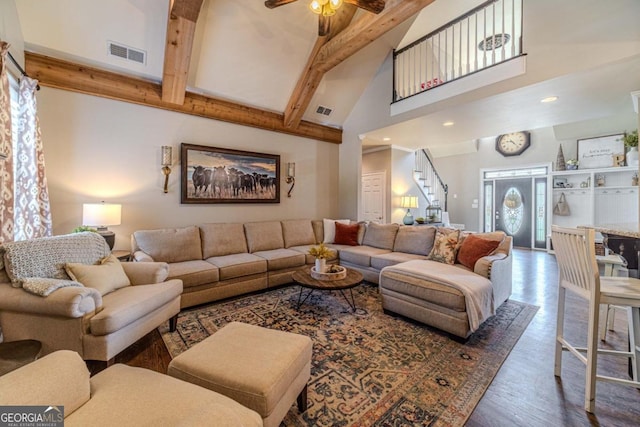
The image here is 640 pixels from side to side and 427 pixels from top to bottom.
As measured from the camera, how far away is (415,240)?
395 cm

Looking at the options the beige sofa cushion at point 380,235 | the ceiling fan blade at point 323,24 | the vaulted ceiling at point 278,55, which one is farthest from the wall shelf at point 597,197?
the ceiling fan blade at point 323,24

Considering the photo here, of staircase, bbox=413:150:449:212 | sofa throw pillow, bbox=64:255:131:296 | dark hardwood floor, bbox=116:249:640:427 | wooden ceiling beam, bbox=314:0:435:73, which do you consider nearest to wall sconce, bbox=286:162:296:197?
wooden ceiling beam, bbox=314:0:435:73

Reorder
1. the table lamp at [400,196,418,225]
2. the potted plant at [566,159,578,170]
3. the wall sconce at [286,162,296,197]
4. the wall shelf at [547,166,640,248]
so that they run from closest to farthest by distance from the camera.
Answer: the wall sconce at [286,162,296,197], the wall shelf at [547,166,640,248], the potted plant at [566,159,578,170], the table lamp at [400,196,418,225]

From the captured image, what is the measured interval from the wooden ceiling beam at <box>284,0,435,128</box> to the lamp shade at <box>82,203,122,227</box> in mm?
3009

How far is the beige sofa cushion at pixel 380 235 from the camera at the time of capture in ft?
14.1

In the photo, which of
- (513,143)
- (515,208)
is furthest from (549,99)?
(515,208)

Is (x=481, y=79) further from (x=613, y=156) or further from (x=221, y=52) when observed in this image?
(x=613, y=156)

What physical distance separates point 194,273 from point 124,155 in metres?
1.89

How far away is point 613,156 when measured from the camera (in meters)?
5.55

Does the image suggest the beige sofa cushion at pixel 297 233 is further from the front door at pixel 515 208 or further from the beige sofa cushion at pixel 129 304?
the front door at pixel 515 208

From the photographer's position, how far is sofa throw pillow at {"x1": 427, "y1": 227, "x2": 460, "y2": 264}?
10.5 ft

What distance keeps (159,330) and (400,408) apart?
226 cm

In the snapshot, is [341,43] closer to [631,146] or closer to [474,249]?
[474,249]

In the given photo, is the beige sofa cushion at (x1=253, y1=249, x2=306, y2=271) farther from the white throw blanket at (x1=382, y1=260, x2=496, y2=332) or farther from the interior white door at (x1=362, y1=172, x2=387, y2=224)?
the interior white door at (x1=362, y1=172, x2=387, y2=224)
